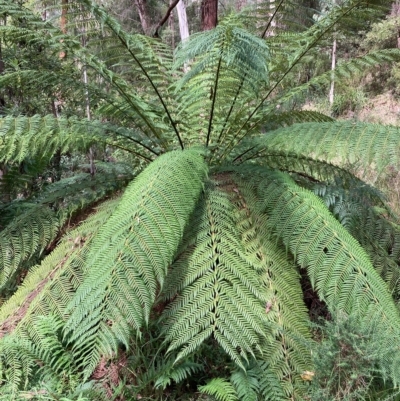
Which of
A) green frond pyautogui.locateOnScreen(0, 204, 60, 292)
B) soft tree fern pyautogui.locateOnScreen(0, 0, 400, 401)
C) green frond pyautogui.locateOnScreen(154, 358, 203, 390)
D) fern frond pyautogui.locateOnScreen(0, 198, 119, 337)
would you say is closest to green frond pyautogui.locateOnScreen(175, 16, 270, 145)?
soft tree fern pyautogui.locateOnScreen(0, 0, 400, 401)

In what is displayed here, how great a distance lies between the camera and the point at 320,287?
123 centimetres

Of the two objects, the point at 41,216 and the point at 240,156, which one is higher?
the point at 240,156

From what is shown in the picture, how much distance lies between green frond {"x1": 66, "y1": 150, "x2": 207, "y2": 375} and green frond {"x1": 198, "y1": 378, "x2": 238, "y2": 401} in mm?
291

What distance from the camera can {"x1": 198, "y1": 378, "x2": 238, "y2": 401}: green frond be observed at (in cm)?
107

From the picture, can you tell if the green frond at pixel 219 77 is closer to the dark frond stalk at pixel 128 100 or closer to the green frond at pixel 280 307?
the dark frond stalk at pixel 128 100

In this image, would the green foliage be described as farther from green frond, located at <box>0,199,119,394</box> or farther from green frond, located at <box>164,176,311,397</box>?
green frond, located at <box>0,199,119,394</box>

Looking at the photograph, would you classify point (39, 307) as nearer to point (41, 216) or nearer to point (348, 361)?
point (41, 216)

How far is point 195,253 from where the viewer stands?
131 cm

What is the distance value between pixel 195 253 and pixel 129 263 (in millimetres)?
296

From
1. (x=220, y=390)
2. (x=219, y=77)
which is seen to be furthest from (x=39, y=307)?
(x=219, y=77)


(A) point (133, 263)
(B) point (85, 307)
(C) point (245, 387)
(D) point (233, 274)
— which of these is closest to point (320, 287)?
(D) point (233, 274)

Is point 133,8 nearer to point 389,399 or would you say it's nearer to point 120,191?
point 120,191

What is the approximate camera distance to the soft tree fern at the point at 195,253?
111 centimetres

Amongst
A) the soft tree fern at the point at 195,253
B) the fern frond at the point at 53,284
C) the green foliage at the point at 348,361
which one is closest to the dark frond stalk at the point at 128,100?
the soft tree fern at the point at 195,253
